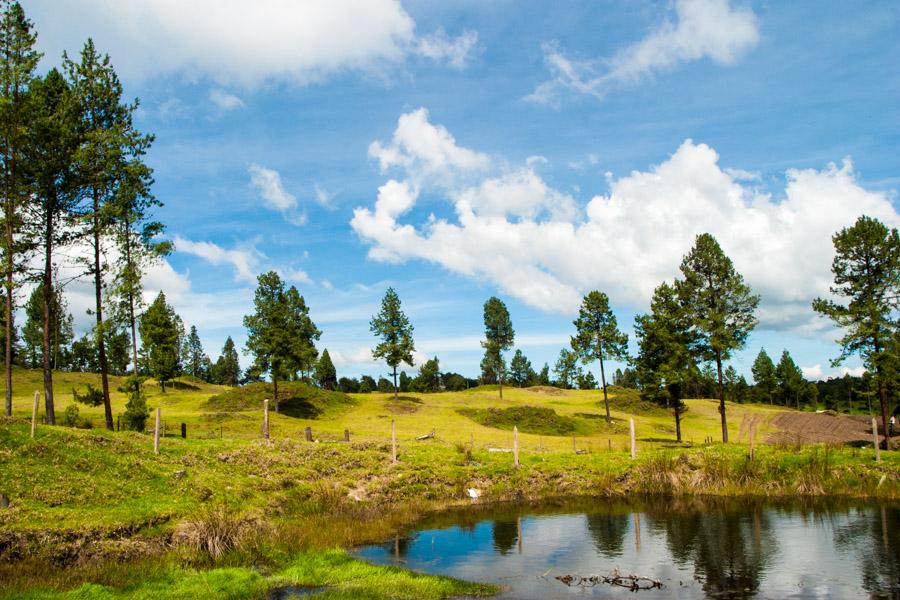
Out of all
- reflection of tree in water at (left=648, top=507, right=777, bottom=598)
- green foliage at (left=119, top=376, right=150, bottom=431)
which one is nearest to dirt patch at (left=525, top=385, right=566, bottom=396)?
green foliage at (left=119, top=376, right=150, bottom=431)

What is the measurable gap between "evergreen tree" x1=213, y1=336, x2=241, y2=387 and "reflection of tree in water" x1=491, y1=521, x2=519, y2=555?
15539cm

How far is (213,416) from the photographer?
62.0 meters

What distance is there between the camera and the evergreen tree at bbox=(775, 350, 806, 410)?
122 metres

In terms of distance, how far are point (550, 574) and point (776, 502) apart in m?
16.6

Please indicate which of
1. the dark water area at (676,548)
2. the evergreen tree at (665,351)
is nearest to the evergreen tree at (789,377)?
the evergreen tree at (665,351)

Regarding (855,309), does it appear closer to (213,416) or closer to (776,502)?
(776,502)

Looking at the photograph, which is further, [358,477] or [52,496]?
A: [358,477]

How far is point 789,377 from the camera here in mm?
122250

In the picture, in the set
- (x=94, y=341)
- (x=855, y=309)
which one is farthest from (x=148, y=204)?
(x=855, y=309)

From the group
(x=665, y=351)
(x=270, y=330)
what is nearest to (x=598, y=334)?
(x=665, y=351)

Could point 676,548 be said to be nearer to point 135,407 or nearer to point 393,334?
point 135,407

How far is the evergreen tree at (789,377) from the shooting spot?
399 ft

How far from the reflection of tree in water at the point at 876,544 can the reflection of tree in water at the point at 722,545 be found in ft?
7.82

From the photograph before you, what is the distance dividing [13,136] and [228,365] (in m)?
140
